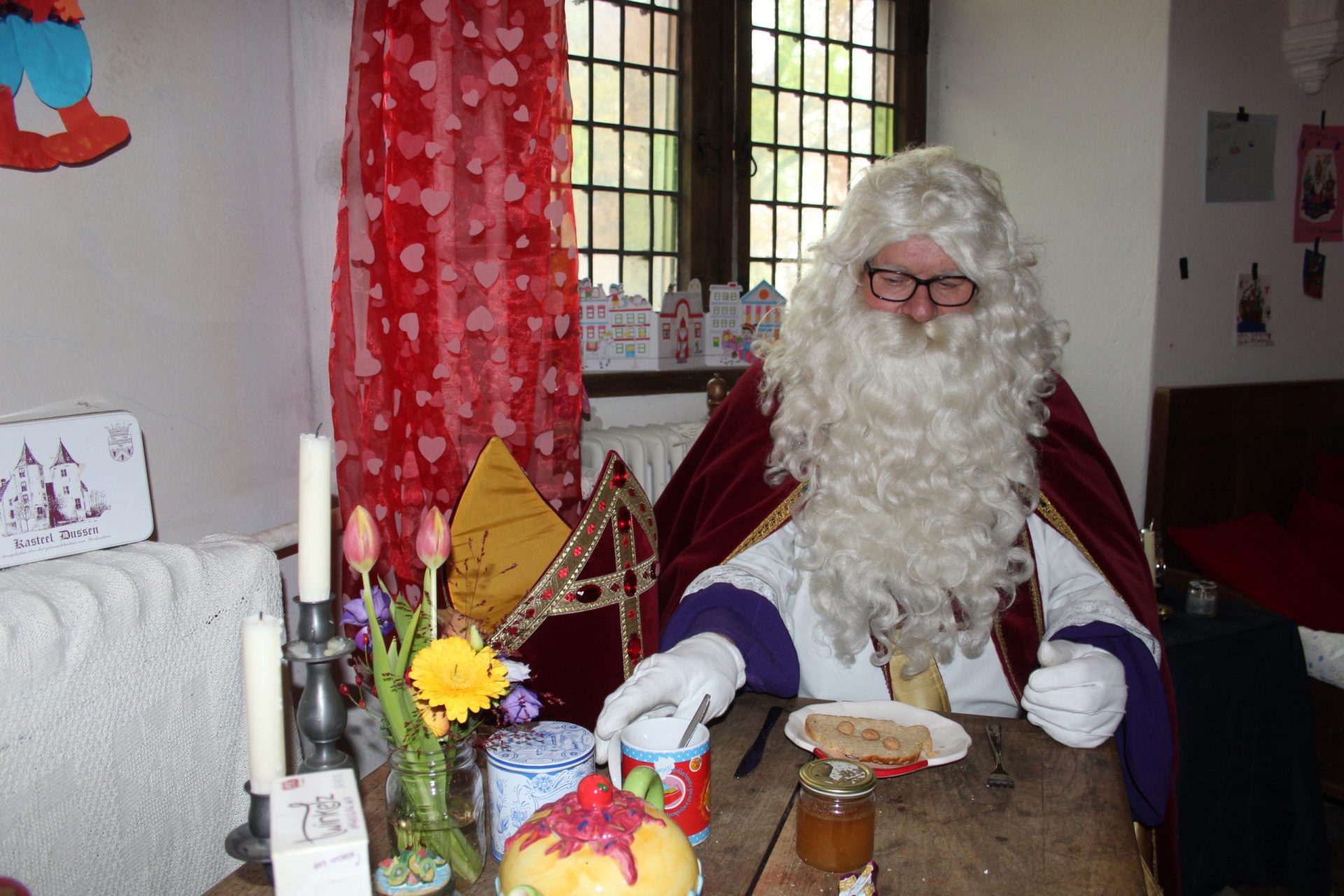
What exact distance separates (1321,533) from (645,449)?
9.08 feet

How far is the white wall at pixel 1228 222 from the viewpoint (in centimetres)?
354

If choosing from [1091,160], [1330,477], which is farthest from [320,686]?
[1330,477]

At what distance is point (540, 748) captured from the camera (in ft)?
3.27

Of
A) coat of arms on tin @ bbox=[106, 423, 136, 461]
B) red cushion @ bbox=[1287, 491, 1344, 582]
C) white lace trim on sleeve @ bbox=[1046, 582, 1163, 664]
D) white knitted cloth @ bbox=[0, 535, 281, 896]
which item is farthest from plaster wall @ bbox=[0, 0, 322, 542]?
red cushion @ bbox=[1287, 491, 1344, 582]

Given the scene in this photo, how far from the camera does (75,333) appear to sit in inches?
57.6

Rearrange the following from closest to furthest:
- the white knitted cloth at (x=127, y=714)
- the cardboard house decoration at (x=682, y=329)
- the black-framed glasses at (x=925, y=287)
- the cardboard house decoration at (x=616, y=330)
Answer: the white knitted cloth at (x=127, y=714) → the black-framed glasses at (x=925, y=287) → the cardboard house decoration at (x=616, y=330) → the cardboard house decoration at (x=682, y=329)

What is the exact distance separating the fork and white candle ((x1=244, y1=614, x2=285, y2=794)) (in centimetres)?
83

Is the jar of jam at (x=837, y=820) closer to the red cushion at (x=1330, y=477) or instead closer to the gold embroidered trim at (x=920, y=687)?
the gold embroidered trim at (x=920, y=687)

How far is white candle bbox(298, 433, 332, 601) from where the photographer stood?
78 cm

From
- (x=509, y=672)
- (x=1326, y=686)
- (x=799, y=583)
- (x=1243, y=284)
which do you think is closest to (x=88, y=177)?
(x=509, y=672)

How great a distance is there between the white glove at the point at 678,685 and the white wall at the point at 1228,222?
280 centimetres

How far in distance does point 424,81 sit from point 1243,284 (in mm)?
3414

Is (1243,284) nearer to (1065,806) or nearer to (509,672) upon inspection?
(1065,806)

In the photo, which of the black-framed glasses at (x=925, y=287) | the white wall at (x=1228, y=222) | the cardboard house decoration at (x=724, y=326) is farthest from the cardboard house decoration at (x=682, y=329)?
the white wall at (x=1228, y=222)
